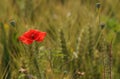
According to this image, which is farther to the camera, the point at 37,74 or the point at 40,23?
the point at 40,23

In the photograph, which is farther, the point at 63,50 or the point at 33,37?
the point at 63,50

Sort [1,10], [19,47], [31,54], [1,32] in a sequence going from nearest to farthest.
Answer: [31,54]
[19,47]
[1,32]
[1,10]

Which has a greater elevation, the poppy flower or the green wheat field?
the poppy flower

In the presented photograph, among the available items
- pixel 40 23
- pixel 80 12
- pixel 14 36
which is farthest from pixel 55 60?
pixel 80 12

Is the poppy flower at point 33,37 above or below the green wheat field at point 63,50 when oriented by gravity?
above

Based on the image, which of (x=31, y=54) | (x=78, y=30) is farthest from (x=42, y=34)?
(x=78, y=30)

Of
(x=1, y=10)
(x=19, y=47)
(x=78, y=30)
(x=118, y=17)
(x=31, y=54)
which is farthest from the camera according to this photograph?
(x=1, y=10)

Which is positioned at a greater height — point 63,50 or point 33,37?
point 33,37

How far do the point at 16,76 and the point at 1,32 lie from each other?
30 cm

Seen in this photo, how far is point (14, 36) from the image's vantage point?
130 cm

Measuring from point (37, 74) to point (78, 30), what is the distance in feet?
1.64

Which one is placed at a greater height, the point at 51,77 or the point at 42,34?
the point at 42,34

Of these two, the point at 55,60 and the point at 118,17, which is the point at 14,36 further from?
the point at 118,17

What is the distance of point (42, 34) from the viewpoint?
0.96 meters
